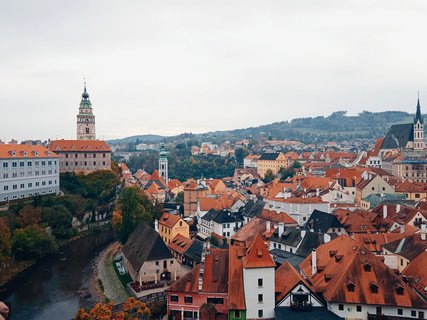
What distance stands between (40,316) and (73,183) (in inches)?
1776

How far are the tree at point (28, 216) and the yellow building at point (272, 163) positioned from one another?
235 ft

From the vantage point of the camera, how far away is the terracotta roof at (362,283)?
25.9 metres

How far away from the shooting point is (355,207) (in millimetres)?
60344

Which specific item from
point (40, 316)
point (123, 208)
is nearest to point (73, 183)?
point (123, 208)

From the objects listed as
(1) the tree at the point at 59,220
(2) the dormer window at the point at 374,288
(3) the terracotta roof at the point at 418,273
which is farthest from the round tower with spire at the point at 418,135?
(2) the dormer window at the point at 374,288

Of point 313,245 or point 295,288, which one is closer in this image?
point 295,288

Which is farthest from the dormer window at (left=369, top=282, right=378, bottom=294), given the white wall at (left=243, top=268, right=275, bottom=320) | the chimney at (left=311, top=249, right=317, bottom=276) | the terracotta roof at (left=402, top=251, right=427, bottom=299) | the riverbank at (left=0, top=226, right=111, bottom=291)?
the riverbank at (left=0, top=226, right=111, bottom=291)

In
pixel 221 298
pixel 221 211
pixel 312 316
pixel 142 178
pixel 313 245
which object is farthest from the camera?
pixel 142 178

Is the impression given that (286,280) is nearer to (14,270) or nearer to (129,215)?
(129,215)

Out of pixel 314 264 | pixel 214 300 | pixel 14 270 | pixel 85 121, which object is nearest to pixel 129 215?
pixel 14 270

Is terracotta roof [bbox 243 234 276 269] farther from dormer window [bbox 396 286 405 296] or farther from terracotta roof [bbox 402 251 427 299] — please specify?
terracotta roof [bbox 402 251 427 299]

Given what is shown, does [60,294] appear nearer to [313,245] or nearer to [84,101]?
[313,245]

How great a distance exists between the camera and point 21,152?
2598 inches

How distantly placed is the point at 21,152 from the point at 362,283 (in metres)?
54.7
